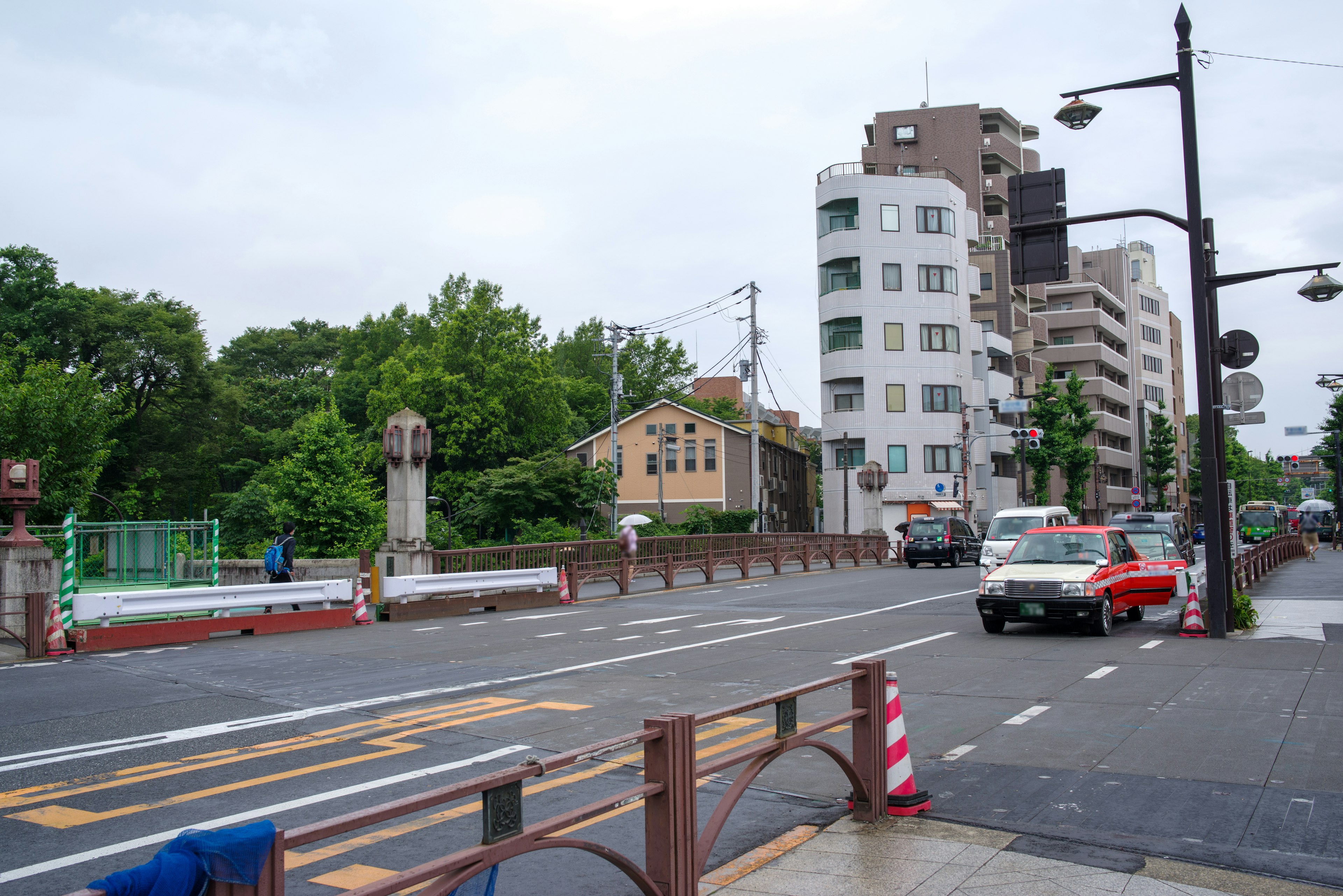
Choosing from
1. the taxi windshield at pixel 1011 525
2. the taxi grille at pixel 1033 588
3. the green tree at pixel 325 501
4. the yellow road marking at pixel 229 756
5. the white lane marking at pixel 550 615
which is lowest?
the white lane marking at pixel 550 615

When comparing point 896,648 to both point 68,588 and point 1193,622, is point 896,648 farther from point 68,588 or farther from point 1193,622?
point 68,588

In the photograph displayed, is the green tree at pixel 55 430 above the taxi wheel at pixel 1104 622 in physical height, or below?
above

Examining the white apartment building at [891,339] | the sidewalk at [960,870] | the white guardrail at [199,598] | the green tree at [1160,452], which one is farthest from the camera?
the green tree at [1160,452]

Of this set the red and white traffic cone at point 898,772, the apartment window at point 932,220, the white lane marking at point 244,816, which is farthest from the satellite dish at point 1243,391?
the apartment window at point 932,220

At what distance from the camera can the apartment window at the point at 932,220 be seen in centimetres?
5978

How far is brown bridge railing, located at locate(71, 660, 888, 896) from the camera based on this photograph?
125 inches

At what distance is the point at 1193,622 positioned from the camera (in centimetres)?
1606

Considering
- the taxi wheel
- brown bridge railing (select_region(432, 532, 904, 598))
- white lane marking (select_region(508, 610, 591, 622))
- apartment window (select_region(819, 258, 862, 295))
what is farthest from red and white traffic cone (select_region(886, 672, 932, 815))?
apartment window (select_region(819, 258, 862, 295))

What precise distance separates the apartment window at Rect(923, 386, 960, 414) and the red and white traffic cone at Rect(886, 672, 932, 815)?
5467 cm

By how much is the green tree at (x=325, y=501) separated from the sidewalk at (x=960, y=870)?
105 feet

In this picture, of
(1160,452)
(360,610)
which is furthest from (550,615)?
(1160,452)

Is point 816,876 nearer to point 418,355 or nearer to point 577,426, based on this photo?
point 418,355

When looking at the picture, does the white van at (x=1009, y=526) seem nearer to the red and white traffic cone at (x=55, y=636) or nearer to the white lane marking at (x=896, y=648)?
the white lane marking at (x=896, y=648)

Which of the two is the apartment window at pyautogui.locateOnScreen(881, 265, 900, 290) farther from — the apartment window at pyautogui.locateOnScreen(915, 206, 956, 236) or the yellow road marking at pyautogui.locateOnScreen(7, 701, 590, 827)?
the yellow road marking at pyautogui.locateOnScreen(7, 701, 590, 827)
